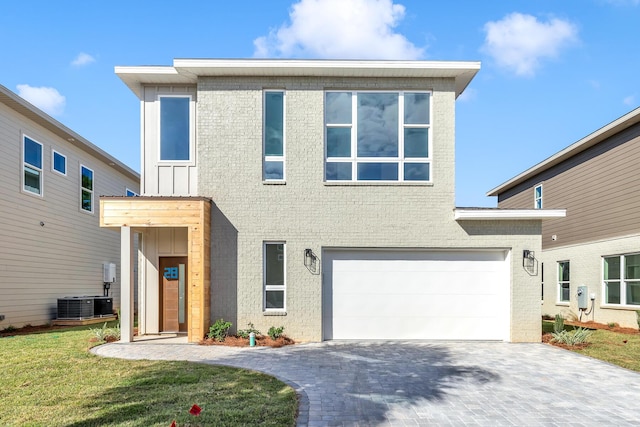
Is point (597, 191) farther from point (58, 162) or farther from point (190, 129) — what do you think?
point (58, 162)

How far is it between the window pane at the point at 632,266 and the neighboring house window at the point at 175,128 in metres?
13.6

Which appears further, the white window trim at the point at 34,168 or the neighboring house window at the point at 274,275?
the white window trim at the point at 34,168

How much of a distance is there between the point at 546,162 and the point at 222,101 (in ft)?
45.9

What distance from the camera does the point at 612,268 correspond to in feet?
48.2

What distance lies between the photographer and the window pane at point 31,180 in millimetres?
13977

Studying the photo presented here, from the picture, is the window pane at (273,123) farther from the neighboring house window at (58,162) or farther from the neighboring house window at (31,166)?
the neighboring house window at (58,162)

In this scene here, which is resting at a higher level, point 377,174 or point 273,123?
point 273,123

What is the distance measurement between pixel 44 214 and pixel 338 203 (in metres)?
10.4

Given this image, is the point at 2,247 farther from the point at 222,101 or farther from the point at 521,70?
the point at 521,70

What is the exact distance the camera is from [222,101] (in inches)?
441

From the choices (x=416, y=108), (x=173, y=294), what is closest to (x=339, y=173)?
(x=416, y=108)

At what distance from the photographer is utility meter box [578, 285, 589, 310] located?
50.7 feet

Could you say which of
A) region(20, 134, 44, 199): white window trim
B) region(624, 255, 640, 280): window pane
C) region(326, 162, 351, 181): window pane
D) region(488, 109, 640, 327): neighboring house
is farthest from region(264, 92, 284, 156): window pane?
region(624, 255, 640, 280): window pane

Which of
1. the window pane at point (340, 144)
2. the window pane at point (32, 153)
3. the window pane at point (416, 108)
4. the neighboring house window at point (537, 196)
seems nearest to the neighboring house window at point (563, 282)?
the neighboring house window at point (537, 196)
